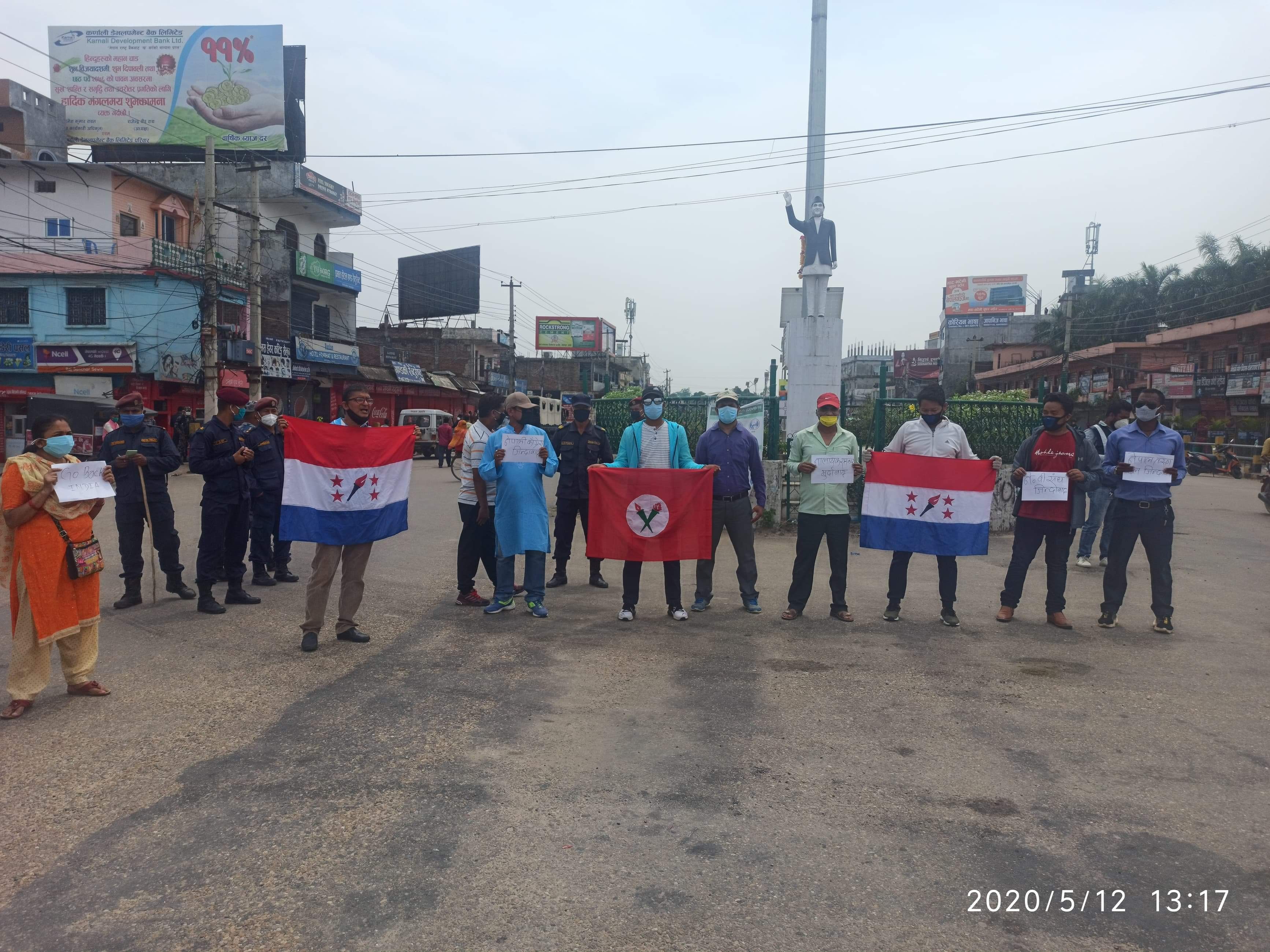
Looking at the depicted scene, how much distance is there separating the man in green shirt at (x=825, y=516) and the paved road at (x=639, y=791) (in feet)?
1.74

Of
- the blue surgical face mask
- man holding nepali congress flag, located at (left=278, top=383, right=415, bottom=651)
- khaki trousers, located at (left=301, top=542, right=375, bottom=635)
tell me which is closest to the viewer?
the blue surgical face mask

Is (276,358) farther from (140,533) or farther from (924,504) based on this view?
(924,504)

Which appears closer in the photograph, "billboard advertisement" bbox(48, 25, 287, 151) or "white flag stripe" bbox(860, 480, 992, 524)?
"white flag stripe" bbox(860, 480, 992, 524)

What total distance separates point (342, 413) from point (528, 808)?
4165mm

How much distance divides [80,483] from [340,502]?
5.98 feet

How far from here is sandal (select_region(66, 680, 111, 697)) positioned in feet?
17.3

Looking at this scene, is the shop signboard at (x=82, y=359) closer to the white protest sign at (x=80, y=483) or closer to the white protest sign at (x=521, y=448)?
the white protest sign at (x=521, y=448)

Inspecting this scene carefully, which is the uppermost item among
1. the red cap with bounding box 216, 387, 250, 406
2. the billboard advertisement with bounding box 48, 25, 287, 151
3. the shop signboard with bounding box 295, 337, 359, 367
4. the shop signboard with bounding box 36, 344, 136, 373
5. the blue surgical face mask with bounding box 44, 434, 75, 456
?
the billboard advertisement with bounding box 48, 25, 287, 151

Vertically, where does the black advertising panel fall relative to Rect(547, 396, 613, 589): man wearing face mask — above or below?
above

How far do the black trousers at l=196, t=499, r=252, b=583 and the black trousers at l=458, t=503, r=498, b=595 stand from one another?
6.42ft

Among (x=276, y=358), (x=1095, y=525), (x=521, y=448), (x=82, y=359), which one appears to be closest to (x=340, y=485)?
(x=521, y=448)

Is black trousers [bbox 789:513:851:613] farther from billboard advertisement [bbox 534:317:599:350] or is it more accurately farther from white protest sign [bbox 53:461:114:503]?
billboard advertisement [bbox 534:317:599:350]

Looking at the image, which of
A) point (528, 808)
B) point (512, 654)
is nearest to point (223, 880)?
point (528, 808)

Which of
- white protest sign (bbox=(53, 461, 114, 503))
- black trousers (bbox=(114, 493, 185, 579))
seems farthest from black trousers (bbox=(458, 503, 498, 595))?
white protest sign (bbox=(53, 461, 114, 503))
